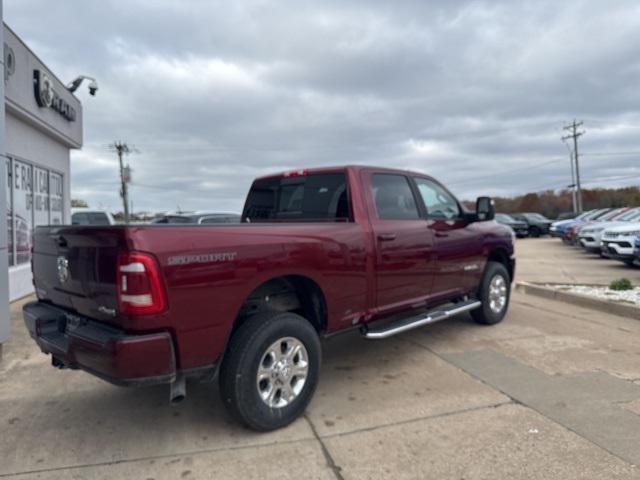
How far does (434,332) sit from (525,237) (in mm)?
28901

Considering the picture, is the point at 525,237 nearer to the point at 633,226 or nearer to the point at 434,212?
the point at 633,226

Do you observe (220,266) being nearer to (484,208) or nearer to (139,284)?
(139,284)

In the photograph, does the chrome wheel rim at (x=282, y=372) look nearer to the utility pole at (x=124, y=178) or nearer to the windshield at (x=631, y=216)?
the windshield at (x=631, y=216)

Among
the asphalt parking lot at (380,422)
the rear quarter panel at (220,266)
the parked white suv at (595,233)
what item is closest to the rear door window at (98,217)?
the asphalt parking lot at (380,422)

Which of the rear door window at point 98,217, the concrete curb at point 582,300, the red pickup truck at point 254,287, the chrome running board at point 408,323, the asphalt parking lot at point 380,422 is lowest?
the asphalt parking lot at point 380,422

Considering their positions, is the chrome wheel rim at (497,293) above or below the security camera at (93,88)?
below

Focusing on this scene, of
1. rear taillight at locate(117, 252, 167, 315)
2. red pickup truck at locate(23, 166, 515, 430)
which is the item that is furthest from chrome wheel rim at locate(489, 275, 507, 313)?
rear taillight at locate(117, 252, 167, 315)

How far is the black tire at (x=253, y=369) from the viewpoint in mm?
3268

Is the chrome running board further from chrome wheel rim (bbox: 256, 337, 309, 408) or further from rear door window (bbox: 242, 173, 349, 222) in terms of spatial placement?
rear door window (bbox: 242, 173, 349, 222)

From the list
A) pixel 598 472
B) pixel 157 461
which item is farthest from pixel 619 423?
pixel 157 461

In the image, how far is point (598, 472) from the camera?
289cm

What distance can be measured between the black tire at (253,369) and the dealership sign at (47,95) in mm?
9027

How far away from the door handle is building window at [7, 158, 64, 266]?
798 cm

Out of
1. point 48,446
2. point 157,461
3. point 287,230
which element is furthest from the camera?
point 287,230
